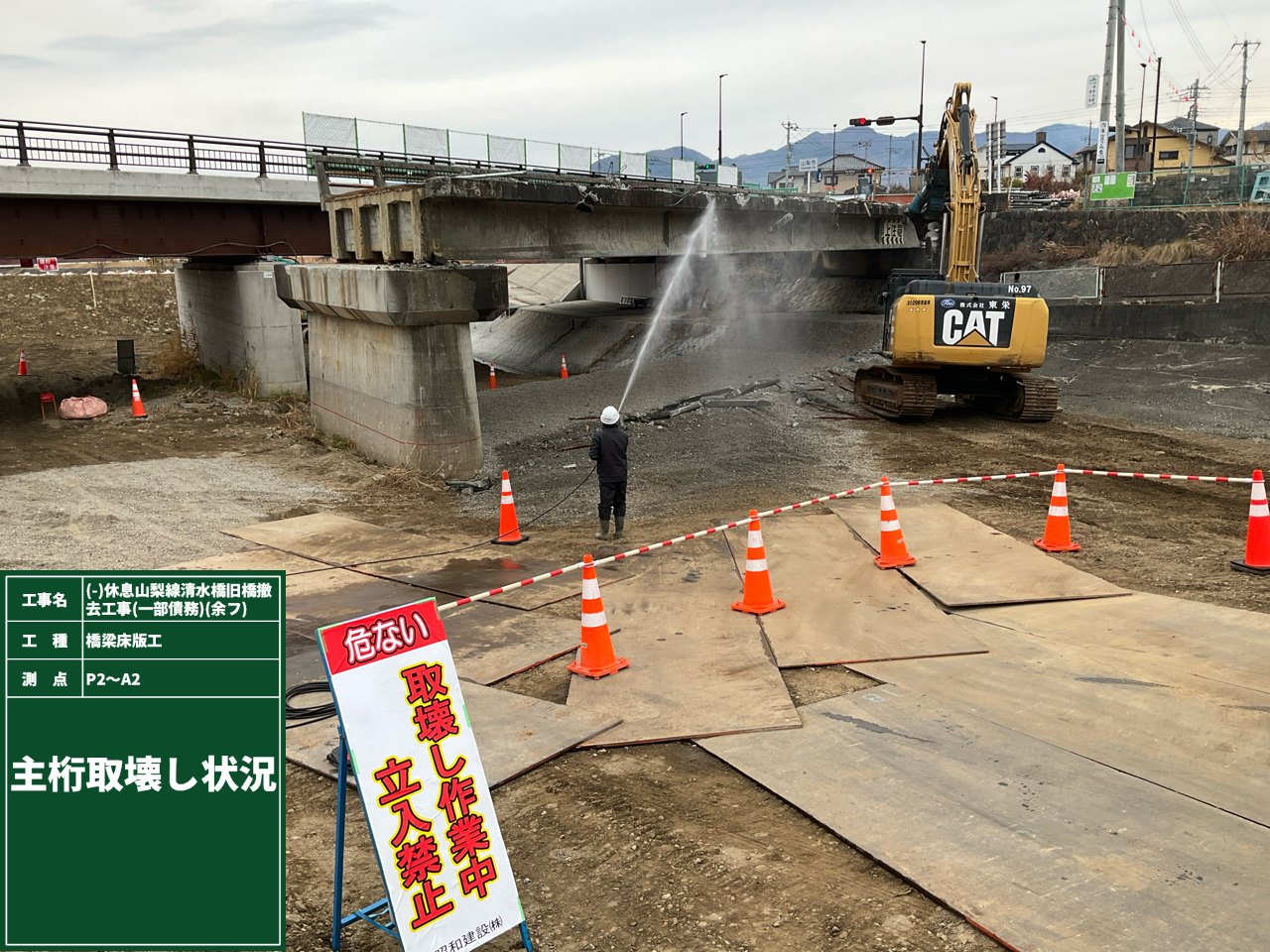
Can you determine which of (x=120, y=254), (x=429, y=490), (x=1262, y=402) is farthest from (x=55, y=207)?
(x=1262, y=402)

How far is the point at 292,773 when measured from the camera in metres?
6.31

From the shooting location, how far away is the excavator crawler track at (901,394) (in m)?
20.3

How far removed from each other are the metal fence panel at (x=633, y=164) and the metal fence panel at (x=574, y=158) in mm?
1553

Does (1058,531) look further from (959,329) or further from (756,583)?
(959,329)

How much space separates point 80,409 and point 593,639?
826 inches

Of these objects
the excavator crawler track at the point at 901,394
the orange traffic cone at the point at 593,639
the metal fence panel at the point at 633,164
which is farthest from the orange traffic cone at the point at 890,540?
the metal fence panel at the point at 633,164

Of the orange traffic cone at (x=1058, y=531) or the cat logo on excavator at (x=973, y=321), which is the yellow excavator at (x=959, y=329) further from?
the orange traffic cone at (x=1058, y=531)

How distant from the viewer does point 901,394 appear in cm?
2031

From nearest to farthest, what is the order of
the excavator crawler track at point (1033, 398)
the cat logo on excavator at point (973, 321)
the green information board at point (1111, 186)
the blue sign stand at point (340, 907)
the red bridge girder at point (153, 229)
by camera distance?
the blue sign stand at point (340, 907)
the cat logo on excavator at point (973, 321)
the excavator crawler track at point (1033, 398)
the red bridge girder at point (153, 229)
the green information board at point (1111, 186)

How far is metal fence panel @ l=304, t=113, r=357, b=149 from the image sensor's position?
26.5 metres

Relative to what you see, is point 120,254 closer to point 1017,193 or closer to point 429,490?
point 429,490

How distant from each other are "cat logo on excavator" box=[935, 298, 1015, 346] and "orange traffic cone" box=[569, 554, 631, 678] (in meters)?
13.8

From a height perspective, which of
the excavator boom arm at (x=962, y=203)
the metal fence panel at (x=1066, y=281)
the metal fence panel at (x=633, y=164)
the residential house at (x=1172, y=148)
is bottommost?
the metal fence panel at (x=1066, y=281)

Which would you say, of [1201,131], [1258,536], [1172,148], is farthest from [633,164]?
[1201,131]
